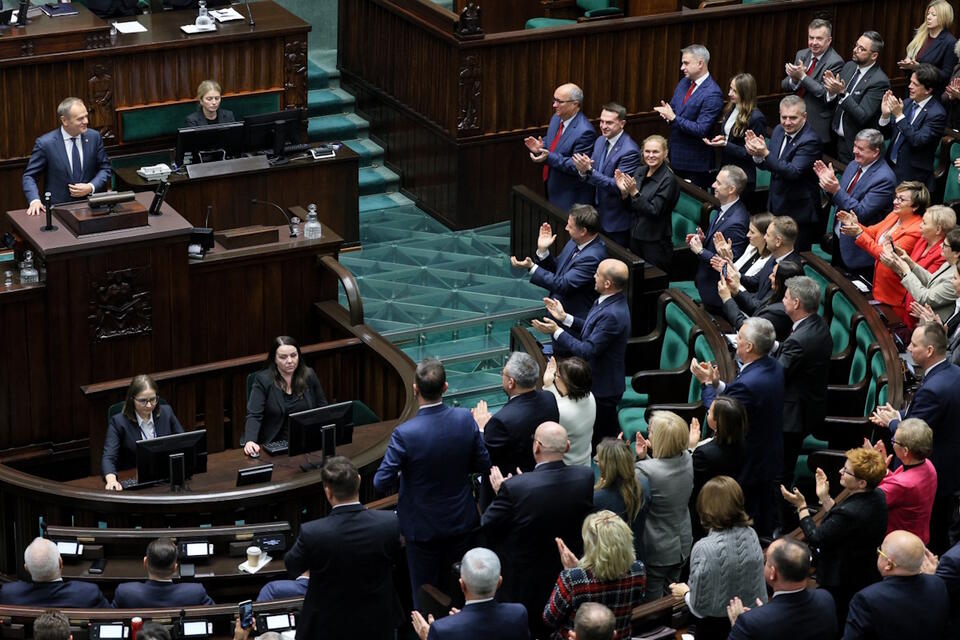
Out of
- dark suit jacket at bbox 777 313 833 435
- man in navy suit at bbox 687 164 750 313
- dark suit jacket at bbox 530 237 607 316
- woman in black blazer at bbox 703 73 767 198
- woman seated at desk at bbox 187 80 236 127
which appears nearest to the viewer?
dark suit jacket at bbox 777 313 833 435

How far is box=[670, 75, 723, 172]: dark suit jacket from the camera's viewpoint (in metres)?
9.73

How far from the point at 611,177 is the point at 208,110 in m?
2.71

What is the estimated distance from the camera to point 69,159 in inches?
356

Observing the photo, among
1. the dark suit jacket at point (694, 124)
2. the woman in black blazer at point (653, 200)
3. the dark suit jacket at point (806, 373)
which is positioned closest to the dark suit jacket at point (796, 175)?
the dark suit jacket at point (694, 124)

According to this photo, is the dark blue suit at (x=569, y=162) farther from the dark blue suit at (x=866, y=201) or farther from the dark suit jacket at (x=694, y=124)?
the dark blue suit at (x=866, y=201)

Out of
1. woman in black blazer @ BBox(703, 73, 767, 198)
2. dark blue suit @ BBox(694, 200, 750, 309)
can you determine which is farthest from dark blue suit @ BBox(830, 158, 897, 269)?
woman in black blazer @ BBox(703, 73, 767, 198)

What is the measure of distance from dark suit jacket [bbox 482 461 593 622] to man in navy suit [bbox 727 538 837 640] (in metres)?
0.82

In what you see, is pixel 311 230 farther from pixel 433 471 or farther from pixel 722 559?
pixel 722 559

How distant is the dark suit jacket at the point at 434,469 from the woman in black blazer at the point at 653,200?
3016mm

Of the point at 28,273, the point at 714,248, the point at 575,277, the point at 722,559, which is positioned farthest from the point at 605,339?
the point at 28,273

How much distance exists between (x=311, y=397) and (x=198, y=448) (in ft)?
2.80

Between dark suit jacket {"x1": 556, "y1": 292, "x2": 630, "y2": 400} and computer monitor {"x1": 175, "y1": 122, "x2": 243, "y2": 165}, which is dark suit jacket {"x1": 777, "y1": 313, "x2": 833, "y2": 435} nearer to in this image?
dark suit jacket {"x1": 556, "y1": 292, "x2": 630, "y2": 400}

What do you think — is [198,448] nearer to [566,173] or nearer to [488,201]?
[566,173]

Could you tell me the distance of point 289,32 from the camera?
10.5 meters
